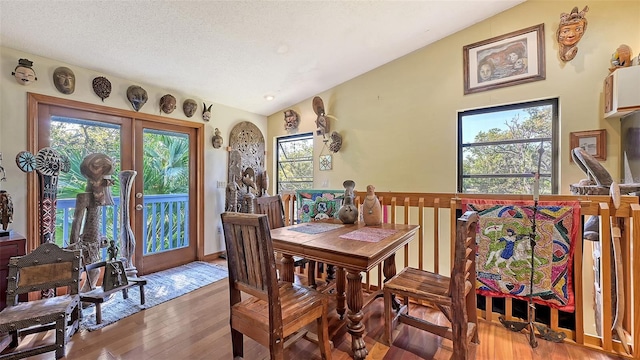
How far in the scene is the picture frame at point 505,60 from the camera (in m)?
2.80

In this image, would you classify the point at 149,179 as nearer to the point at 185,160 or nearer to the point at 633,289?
the point at 185,160

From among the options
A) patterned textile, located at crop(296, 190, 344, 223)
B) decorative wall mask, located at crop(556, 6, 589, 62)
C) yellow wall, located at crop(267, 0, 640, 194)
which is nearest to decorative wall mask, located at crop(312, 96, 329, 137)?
yellow wall, located at crop(267, 0, 640, 194)

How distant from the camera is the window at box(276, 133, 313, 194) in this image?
4605 mm

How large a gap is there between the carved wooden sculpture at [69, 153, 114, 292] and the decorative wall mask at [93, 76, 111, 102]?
86 cm

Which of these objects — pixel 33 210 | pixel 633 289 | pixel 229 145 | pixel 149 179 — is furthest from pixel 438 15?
pixel 33 210

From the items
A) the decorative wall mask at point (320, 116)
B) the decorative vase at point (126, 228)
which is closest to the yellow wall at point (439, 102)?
the decorative wall mask at point (320, 116)

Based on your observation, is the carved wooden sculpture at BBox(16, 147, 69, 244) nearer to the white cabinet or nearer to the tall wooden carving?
the tall wooden carving

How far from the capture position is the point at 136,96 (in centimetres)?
307

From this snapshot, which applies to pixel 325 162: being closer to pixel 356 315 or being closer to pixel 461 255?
pixel 356 315

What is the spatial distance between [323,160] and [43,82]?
11.0ft

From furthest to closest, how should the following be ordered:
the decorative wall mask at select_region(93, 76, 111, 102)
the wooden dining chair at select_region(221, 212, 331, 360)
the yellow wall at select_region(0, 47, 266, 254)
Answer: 1. the decorative wall mask at select_region(93, 76, 111, 102)
2. the yellow wall at select_region(0, 47, 266, 254)
3. the wooden dining chair at select_region(221, 212, 331, 360)

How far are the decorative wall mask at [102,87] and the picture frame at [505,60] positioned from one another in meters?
4.15

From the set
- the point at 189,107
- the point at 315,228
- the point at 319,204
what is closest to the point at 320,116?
the point at 319,204

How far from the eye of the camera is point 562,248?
192 cm
